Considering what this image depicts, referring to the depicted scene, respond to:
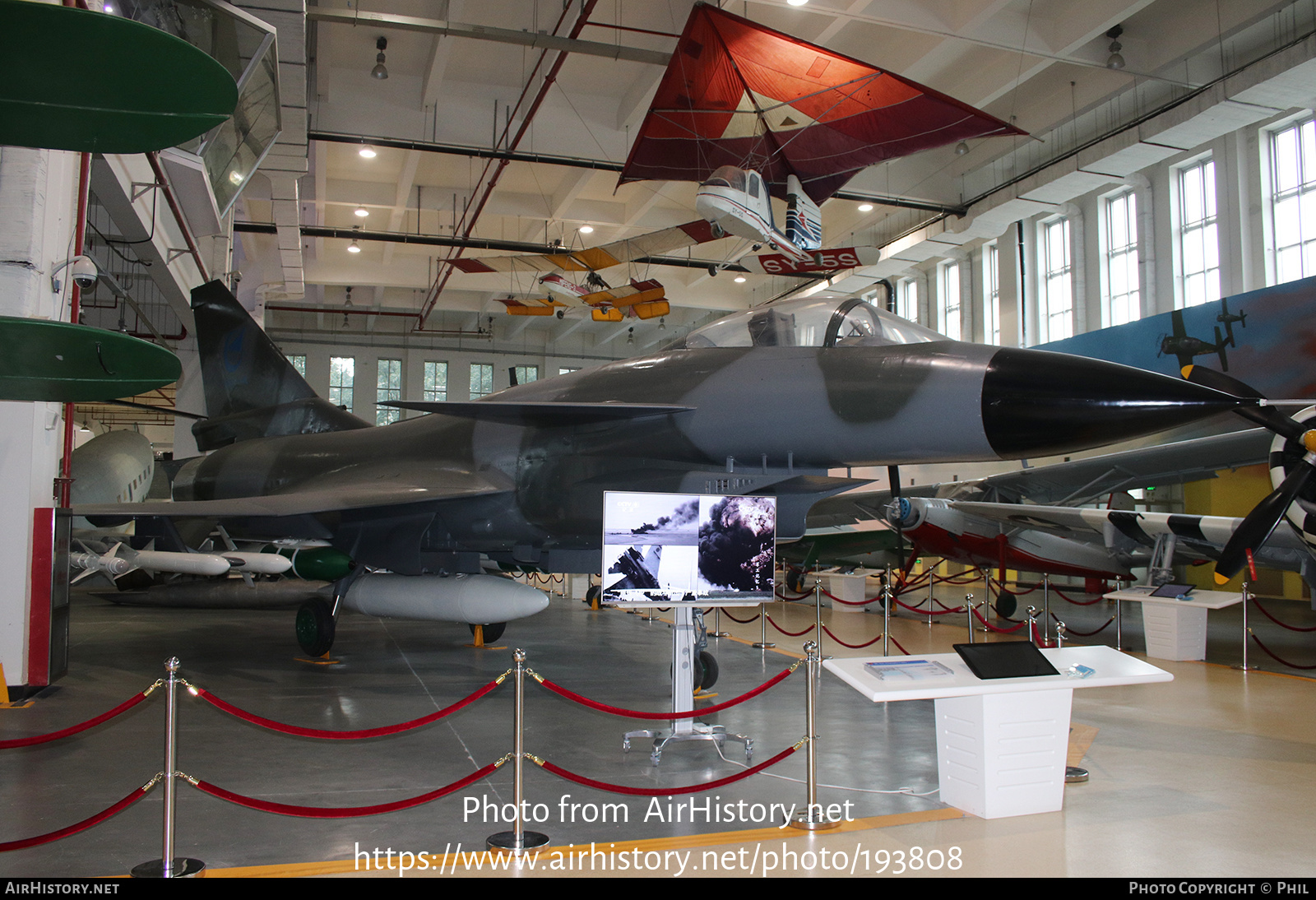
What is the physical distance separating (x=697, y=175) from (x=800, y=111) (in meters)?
2.92

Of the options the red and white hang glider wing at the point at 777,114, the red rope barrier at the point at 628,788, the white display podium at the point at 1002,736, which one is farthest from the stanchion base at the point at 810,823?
the red and white hang glider wing at the point at 777,114

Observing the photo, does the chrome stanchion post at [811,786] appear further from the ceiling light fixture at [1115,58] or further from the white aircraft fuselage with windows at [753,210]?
the ceiling light fixture at [1115,58]

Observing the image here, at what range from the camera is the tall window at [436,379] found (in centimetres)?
3525

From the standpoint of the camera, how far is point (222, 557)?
296 inches

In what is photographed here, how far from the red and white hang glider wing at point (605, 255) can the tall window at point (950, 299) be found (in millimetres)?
9210

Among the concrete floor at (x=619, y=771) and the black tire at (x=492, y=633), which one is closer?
the concrete floor at (x=619, y=771)

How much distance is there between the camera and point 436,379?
1396 inches

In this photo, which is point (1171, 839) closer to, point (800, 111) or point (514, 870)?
point (514, 870)

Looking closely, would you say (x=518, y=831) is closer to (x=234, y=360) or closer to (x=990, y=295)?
(x=234, y=360)

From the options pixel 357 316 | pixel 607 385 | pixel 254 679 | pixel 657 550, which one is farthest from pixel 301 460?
pixel 357 316

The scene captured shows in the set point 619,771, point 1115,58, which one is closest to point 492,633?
point 619,771

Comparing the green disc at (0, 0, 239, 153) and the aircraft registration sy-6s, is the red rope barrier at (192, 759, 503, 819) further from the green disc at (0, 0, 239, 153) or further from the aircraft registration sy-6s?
the aircraft registration sy-6s

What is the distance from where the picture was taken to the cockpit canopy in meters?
5.66
